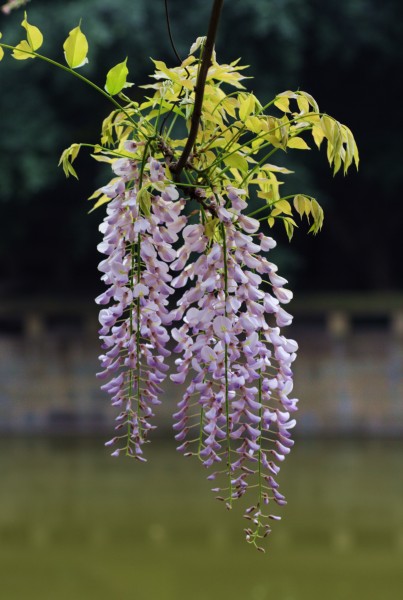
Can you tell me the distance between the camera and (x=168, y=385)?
10.7m

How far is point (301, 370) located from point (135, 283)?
32.1 ft

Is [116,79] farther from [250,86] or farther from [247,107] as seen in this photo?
[250,86]

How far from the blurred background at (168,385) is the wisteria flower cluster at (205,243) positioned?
19.0ft

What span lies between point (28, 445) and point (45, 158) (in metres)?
2.71

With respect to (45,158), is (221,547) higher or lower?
lower

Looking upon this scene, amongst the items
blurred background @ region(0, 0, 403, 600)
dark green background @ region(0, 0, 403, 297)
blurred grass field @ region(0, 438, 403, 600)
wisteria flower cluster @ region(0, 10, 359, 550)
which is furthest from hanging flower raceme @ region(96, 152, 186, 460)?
dark green background @ region(0, 0, 403, 297)

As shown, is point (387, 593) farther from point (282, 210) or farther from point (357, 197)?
point (357, 197)

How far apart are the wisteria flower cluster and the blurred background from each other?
228 inches

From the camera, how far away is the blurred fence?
35.1 feet

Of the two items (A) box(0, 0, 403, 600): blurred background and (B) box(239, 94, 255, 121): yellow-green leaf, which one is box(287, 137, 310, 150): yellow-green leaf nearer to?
(B) box(239, 94, 255, 121): yellow-green leaf

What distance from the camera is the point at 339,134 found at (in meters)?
1.05

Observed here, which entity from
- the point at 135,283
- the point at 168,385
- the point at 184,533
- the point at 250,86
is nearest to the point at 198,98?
the point at 135,283

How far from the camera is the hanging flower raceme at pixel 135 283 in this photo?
1.05m

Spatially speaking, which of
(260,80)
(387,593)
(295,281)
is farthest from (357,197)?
(387,593)
